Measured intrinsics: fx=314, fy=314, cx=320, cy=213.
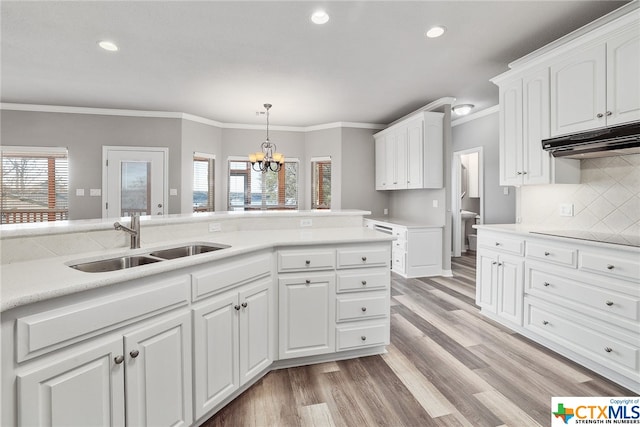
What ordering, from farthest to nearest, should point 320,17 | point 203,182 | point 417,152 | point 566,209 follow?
1. point 203,182
2. point 417,152
3. point 566,209
4. point 320,17

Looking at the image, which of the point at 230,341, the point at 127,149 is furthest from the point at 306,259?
the point at 127,149

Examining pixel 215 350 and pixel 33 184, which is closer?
pixel 215 350

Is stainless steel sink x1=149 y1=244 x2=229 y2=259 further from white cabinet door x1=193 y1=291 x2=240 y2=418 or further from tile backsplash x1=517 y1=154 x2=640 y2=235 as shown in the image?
tile backsplash x1=517 y1=154 x2=640 y2=235

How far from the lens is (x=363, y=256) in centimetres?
229

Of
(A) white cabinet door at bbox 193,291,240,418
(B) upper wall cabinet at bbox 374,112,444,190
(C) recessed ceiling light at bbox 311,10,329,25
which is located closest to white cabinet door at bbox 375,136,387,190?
(B) upper wall cabinet at bbox 374,112,444,190

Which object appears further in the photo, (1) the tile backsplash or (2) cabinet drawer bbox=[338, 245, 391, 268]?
(1) the tile backsplash

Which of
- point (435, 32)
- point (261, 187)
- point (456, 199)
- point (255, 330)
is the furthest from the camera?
point (261, 187)

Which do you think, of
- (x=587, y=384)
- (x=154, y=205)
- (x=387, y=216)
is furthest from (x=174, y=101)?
(x=587, y=384)

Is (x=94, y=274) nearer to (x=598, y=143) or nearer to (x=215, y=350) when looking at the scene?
(x=215, y=350)

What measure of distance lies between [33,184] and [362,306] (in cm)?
589

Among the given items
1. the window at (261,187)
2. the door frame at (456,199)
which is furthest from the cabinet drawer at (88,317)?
the door frame at (456,199)

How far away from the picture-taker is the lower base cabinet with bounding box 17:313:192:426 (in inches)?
40.8

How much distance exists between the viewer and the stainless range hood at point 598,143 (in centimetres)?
209

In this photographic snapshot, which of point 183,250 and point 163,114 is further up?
point 163,114
